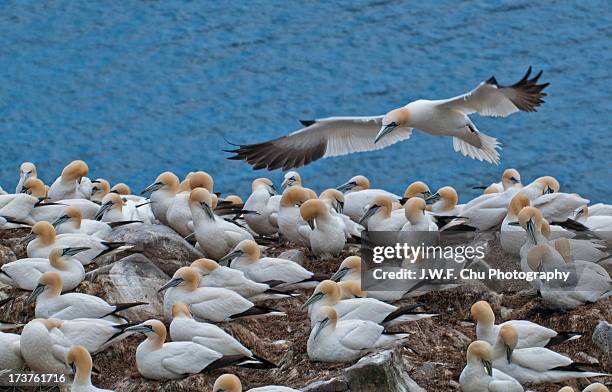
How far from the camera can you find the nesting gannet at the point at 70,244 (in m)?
8.00

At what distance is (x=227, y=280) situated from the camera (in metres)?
7.62

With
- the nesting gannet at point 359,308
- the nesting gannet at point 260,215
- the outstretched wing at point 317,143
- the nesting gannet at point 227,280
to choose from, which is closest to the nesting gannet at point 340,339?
the nesting gannet at point 359,308

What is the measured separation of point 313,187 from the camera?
15.7m

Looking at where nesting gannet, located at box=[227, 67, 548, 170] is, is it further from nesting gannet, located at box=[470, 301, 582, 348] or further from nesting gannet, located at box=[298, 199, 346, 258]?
nesting gannet, located at box=[470, 301, 582, 348]

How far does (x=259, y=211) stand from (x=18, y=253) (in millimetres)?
1927

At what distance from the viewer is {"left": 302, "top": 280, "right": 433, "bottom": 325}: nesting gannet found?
6926 mm

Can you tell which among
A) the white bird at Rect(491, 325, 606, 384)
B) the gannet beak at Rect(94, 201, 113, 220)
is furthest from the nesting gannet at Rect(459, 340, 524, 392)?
the gannet beak at Rect(94, 201, 113, 220)

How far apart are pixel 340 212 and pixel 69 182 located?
7.48ft

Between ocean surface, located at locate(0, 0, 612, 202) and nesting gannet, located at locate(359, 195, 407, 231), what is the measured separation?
6587mm

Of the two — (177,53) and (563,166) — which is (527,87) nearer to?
(563,166)

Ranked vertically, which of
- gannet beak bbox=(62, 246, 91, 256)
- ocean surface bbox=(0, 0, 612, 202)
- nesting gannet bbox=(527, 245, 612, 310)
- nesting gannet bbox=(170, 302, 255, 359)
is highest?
nesting gannet bbox=(527, 245, 612, 310)

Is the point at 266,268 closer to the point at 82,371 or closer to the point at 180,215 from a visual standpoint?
the point at 180,215

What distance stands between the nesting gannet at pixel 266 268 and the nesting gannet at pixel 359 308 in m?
0.67

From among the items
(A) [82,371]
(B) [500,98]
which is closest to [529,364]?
(A) [82,371]
